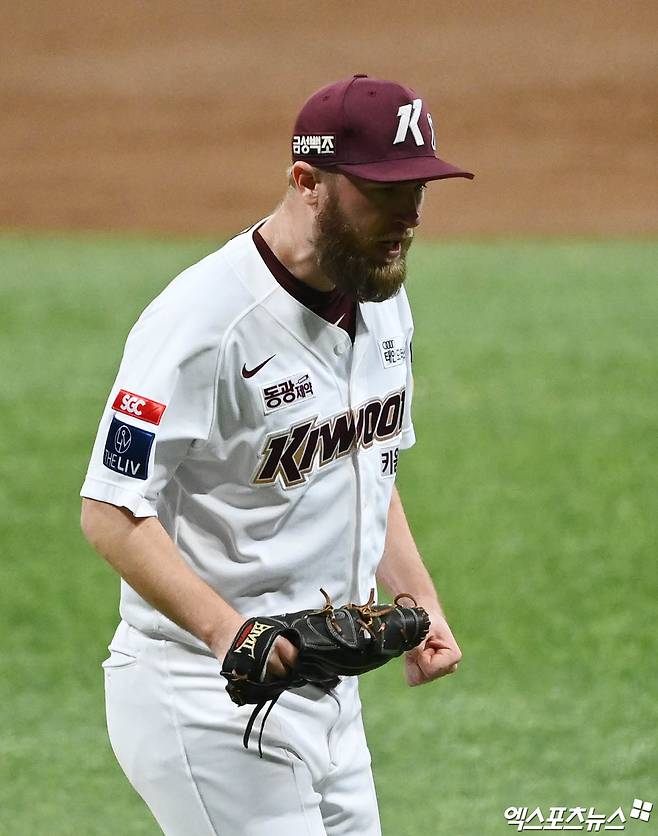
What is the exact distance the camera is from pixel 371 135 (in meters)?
2.67

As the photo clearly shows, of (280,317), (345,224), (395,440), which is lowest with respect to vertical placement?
(395,440)

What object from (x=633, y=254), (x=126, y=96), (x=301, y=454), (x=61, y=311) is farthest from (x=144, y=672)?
(x=126, y=96)

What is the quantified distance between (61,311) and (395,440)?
9.07m

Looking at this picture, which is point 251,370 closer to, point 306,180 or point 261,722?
point 306,180

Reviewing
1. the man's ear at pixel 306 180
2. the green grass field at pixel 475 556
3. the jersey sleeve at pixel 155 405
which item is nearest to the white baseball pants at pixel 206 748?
the jersey sleeve at pixel 155 405

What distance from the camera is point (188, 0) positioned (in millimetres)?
22781

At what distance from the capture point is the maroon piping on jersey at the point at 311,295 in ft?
9.30

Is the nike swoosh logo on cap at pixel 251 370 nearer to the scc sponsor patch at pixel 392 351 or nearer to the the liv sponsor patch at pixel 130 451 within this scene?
the the liv sponsor patch at pixel 130 451

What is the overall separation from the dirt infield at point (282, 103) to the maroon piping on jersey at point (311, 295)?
13.9 metres

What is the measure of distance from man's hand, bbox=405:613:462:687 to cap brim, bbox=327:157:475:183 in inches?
39.4

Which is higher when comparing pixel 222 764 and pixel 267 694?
pixel 267 694

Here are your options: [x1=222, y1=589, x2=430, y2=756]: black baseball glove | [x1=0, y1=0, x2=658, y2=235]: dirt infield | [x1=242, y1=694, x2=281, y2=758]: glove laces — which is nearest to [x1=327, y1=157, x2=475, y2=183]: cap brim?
[x1=222, y1=589, x2=430, y2=756]: black baseball glove

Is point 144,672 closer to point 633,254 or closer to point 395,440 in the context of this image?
point 395,440

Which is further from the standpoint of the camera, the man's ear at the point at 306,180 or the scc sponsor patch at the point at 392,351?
the scc sponsor patch at the point at 392,351
